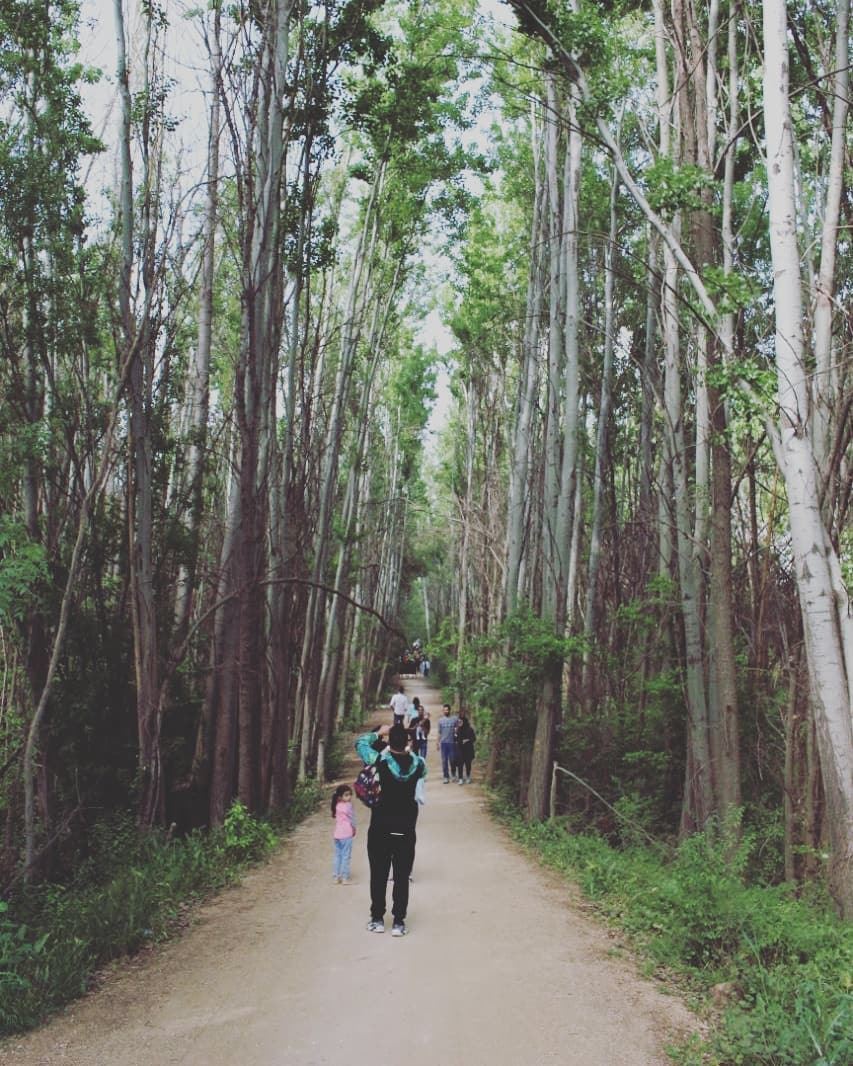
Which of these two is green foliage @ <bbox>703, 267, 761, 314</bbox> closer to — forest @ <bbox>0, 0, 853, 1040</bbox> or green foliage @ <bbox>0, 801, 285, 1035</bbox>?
forest @ <bbox>0, 0, 853, 1040</bbox>

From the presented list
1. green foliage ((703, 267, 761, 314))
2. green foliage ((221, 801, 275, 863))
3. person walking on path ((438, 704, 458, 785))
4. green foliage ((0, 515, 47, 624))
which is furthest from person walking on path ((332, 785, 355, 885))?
person walking on path ((438, 704, 458, 785))

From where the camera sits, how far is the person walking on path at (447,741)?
16594mm

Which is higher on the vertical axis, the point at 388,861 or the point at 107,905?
the point at 388,861

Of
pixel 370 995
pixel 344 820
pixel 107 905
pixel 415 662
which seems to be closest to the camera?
pixel 370 995

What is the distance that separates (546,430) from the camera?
13.2 m

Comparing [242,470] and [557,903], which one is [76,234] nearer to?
[242,470]

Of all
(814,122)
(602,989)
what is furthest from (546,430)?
(602,989)

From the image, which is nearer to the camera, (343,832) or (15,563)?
(15,563)

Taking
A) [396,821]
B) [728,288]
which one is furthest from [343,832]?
[728,288]

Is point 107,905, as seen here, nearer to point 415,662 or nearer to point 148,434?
point 148,434

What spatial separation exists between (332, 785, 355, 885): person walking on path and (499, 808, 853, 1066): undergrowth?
231cm

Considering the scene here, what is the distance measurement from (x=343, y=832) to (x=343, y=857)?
1.10 feet

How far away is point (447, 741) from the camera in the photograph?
1681 centimetres

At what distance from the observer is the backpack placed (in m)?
6.30
